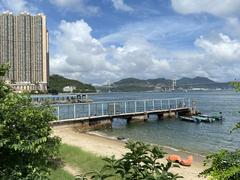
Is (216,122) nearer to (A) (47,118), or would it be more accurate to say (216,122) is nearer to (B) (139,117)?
(B) (139,117)

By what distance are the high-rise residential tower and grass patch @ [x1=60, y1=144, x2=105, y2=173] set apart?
441 feet

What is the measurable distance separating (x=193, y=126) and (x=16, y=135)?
139ft

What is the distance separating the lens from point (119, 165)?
11.7 ft

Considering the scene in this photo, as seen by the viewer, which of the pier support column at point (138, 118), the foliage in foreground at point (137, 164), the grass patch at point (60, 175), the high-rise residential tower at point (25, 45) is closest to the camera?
the foliage in foreground at point (137, 164)

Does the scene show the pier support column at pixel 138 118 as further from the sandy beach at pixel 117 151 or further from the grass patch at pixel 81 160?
the grass patch at pixel 81 160

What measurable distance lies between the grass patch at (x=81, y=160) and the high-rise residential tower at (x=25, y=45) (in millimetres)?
134347

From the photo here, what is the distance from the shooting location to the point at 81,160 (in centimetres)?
1766

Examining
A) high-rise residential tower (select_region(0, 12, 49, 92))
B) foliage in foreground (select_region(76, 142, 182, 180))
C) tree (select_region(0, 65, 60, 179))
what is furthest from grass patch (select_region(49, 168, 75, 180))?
high-rise residential tower (select_region(0, 12, 49, 92))

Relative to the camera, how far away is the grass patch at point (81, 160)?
16375 mm

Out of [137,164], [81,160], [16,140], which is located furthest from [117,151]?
[137,164]

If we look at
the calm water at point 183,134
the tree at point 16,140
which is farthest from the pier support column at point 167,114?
the tree at point 16,140

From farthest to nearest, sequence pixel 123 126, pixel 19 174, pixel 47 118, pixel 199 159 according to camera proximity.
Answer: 1. pixel 123 126
2. pixel 199 159
3. pixel 47 118
4. pixel 19 174

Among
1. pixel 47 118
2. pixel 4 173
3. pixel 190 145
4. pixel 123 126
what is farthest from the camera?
pixel 123 126

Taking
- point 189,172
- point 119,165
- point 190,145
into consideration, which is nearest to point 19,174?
point 119,165
